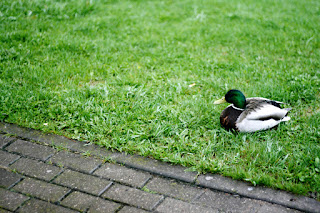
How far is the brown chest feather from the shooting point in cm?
329

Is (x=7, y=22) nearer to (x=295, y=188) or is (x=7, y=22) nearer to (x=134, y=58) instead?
(x=134, y=58)

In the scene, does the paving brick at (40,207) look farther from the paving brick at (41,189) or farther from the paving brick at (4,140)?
the paving brick at (4,140)

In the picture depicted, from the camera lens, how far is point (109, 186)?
8.95 ft

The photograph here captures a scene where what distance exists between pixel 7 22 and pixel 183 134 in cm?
421

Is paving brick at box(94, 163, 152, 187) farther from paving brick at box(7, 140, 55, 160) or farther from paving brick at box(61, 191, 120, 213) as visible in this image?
paving brick at box(7, 140, 55, 160)

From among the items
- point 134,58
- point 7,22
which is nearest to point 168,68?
A: point 134,58

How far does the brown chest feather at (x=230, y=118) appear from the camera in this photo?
3.29 metres

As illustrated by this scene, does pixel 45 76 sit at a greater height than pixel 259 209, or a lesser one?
greater

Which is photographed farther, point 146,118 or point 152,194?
point 146,118

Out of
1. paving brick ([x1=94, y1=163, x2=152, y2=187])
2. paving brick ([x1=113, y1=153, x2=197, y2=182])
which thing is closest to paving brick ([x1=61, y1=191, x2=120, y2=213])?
paving brick ([x1=94, y1=163, x2=152, y2=187])

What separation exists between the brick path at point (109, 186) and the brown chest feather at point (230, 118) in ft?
2.13

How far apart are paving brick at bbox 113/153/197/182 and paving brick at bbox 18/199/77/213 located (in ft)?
2.30

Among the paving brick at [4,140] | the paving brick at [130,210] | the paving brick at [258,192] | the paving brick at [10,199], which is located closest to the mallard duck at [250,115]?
the paving brick at [258,192]

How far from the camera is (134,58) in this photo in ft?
16.6
